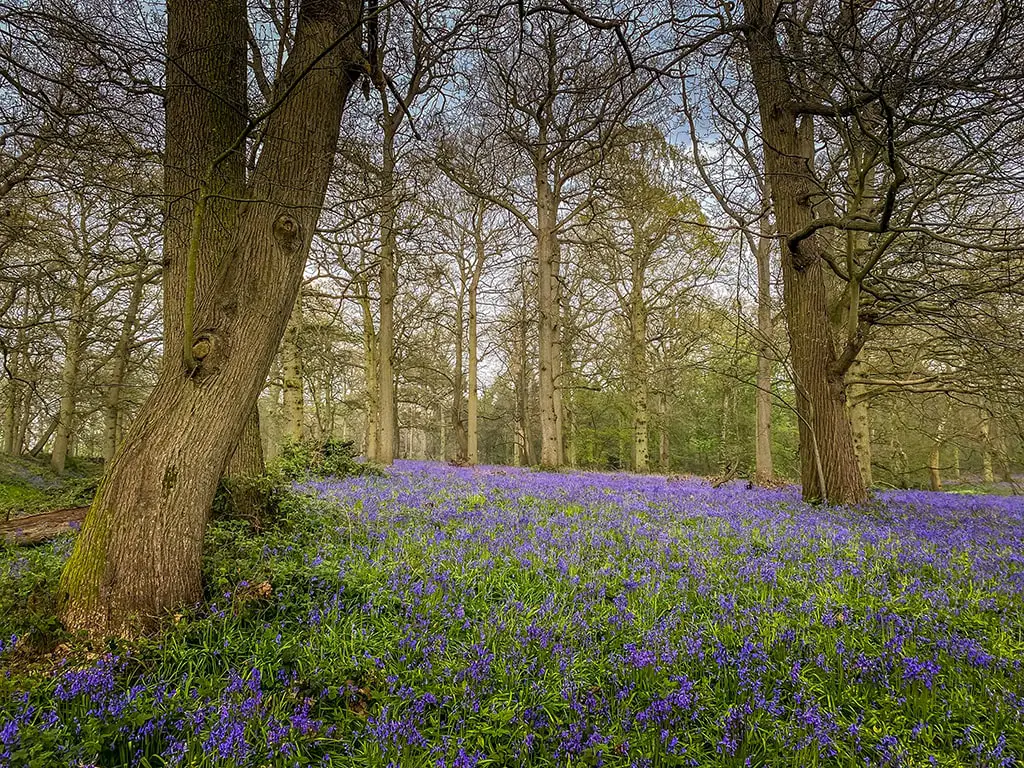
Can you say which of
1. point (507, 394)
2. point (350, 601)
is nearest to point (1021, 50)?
point (350, 601)

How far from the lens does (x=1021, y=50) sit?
162 inches

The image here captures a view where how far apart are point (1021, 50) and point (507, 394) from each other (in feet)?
110

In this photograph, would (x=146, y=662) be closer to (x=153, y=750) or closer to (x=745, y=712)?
(x=153, y=750)

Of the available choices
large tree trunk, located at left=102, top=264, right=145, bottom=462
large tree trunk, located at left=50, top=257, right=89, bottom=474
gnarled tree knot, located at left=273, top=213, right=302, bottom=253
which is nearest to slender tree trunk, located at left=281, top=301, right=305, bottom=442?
large tree trunk, located at left=102, top=264, right=145, bottom=462

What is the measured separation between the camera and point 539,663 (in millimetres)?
2850

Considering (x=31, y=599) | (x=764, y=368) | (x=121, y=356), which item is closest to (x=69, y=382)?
(x=121, y=356)

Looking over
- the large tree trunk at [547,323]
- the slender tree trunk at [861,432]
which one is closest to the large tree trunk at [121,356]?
the large tree trunk at [547,323]

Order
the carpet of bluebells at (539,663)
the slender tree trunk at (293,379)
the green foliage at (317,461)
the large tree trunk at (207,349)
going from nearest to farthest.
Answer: the carpet of bluebells at (539,663), the large tree trunk at (207,349), the green foliage at (317,461), the slender tree trunk at (293,379)

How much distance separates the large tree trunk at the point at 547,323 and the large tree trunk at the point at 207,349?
42.0 ft

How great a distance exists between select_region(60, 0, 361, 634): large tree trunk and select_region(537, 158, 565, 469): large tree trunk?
1280 cm

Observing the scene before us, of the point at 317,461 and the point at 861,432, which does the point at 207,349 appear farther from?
the point at 861,432

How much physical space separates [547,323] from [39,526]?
13757 mm

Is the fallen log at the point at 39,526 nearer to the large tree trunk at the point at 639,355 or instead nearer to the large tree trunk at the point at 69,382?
the large tree trunk at the point at 69,382

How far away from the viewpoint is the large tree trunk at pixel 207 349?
293 cm
